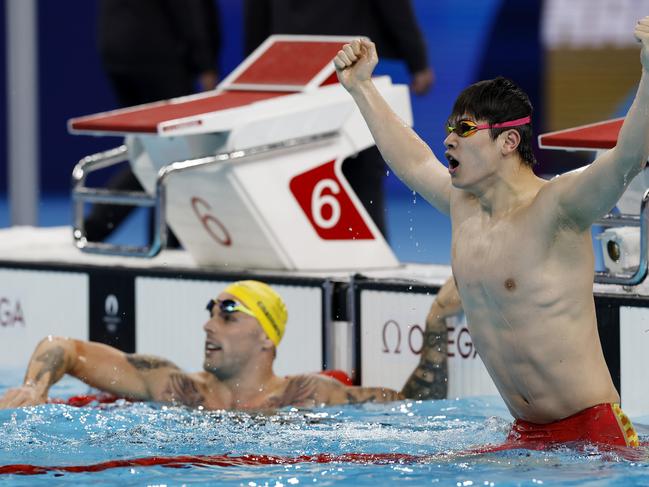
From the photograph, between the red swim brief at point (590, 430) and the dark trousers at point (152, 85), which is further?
the dark trousers at point (152, 85)

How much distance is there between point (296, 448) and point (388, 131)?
972 millimetres

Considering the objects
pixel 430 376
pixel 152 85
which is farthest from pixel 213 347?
pixel 152 85

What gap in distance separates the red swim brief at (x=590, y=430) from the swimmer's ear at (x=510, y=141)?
0.71 meters

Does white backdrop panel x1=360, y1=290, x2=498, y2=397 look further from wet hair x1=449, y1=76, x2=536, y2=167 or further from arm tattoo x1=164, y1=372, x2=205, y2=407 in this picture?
wet hair x1=449, y1=76, x2=536, y2=167

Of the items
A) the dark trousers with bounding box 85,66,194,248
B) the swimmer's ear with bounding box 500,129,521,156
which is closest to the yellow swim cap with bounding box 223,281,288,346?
the swimmer's ear with bounding box 500,129,521,156

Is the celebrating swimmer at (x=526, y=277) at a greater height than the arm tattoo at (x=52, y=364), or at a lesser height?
greater

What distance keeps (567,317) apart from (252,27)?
13.0 ft

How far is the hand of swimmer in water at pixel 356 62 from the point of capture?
14.1 feet

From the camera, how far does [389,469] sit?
13.0 ft

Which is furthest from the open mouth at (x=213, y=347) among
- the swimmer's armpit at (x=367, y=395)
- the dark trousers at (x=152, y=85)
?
the dark trousers at (x=152, y=85)

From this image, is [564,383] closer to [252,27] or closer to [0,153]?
[252,27]

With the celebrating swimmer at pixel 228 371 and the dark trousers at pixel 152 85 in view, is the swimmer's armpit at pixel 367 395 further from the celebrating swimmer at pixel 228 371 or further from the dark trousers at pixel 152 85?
the dark trousers at pixel 152 85

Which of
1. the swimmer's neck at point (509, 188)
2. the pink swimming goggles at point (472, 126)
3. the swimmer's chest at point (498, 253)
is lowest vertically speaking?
the swimmer's chest at point (498, 253)

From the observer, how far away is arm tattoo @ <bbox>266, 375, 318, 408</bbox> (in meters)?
5.18
